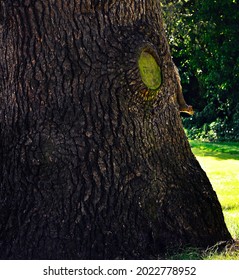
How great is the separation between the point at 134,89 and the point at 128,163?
22.0 inches

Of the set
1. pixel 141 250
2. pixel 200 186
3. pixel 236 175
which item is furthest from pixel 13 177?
pixel 236 175

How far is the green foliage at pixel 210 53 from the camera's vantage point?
1984 cm

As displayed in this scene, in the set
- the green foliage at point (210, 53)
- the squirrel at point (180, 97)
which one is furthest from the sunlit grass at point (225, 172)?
the green foliage at point (210, 53)

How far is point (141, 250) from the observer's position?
5227 mm

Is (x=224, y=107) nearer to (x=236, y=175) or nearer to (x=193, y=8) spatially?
(x=193, y=8)

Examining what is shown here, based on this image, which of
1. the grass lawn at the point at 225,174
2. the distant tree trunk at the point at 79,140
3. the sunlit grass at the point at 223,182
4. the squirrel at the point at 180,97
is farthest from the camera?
the grass lawn at the point at 225,174

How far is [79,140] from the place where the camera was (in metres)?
5.17

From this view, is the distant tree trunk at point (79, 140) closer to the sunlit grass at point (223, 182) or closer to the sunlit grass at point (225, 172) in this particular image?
the sunlit grass at point (223, 182)

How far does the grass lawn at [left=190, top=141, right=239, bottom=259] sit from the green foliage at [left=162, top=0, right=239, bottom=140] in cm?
143

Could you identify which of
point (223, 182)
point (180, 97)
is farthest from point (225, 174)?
point (180, 97)

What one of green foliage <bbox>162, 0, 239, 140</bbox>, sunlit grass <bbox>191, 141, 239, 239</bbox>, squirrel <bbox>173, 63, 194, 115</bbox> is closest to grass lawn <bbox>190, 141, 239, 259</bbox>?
sunlit grass <bbox>191, 141, 239, 239</bbox>

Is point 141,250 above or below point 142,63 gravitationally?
below

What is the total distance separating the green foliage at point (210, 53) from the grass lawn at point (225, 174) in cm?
143

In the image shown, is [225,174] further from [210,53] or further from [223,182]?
[210,53]
